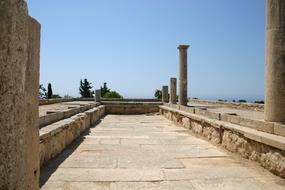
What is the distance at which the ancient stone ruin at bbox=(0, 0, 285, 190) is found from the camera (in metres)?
1.97

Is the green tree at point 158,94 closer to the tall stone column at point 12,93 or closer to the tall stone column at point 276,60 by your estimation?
the tall stone column at point 276,60

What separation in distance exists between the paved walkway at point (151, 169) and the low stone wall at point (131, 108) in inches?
448

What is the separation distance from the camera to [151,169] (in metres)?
5.21

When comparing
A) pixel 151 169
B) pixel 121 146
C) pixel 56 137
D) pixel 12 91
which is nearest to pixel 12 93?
pixel 12 91

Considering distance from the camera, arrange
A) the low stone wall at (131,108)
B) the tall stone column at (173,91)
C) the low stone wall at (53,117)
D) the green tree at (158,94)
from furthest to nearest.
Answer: the green tree at (158,94), the low stone wall at (131,108), the tall stone column at (173,91), the low stone wall at (53,117)

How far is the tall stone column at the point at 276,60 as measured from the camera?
552 cm

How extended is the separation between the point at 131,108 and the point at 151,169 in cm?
1417

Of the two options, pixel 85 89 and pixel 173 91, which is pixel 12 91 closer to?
pixel 173 91

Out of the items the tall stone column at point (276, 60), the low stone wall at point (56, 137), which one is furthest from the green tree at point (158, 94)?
the tall stone column at point (276, 60)

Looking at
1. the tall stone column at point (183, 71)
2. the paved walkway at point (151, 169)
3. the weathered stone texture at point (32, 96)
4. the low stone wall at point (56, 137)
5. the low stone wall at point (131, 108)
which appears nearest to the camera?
the weathered stone texture at point (32, 96)

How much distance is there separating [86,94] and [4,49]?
127ft

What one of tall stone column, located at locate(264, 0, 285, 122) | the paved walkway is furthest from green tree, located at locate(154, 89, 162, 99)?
tall stone column, located at locate(264, 0, 285, 122)

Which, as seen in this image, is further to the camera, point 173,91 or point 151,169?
point 173,91

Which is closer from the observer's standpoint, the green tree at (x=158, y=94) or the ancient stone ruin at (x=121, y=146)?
the ancient stone ruin at (x=121, y=146)
